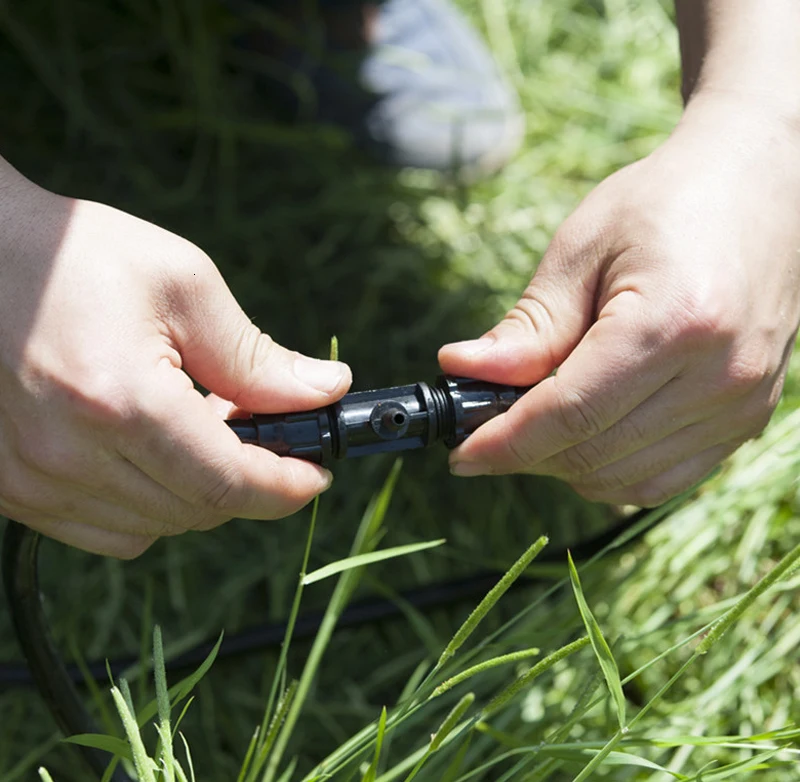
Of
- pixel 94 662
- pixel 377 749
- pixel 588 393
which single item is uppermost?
pixel 588 393

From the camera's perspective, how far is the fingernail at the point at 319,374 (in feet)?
2.25

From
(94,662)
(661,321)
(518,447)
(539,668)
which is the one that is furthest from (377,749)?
(94,662)

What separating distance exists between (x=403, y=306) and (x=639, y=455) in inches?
26.3

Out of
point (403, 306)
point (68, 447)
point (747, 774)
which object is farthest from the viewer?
point (403, 306)

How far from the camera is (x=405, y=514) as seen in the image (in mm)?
1172

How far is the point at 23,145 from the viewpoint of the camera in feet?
4.75

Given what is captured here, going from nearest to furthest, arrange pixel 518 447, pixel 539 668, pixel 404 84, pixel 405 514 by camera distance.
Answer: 1. pixel 539 668
2. pixel 518 447
3. pixel 405 514
4. pixel 404 84

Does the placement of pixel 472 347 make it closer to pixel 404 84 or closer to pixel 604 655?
pixel 604 655

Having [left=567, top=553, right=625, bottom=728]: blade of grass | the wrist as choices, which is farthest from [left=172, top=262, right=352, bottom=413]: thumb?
the wrist

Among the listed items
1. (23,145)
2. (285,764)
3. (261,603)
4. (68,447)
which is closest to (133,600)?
(261,603)

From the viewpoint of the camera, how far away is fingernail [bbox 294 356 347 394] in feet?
2.25

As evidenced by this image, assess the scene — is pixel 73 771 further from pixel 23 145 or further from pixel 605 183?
pixel 23 145

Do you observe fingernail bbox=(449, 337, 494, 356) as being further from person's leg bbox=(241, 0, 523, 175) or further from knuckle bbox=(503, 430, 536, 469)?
person's leg bbox=(241, 0, 523, 175)

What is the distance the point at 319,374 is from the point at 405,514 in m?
0.51
